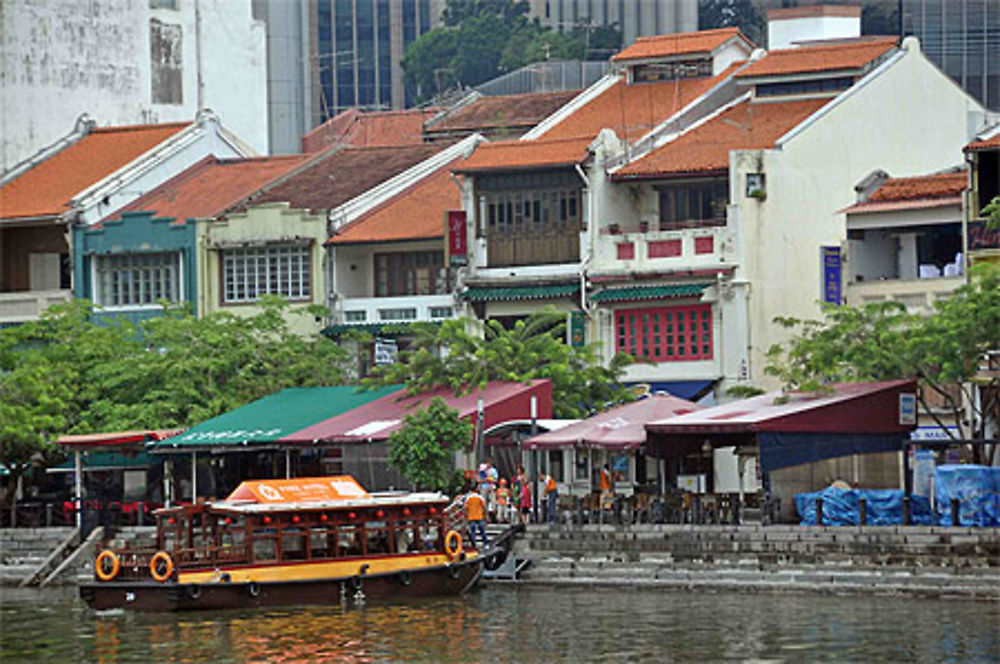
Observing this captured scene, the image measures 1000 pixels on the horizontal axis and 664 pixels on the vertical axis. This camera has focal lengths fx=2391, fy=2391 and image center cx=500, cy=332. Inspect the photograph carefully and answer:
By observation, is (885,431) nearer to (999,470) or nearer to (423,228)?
(999,470)

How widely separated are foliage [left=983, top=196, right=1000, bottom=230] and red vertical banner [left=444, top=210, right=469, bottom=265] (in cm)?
1509

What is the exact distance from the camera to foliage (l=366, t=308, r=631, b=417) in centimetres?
5125

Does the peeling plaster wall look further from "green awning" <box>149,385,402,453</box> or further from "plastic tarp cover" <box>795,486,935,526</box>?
"plastic tarp cover" <box>795,486,935,526</box>

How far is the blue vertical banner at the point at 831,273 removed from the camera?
51344mm

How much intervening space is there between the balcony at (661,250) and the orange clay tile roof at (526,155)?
2036 mm

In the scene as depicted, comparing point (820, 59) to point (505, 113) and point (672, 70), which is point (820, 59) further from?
point (505, 113)

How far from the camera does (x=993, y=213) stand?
146ft

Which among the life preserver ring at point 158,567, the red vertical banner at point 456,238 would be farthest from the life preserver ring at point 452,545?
the red vertical banner at point 456,238

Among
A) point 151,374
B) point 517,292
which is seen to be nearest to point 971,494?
point 517,292

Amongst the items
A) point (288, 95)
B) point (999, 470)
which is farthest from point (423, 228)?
point (288, 95)

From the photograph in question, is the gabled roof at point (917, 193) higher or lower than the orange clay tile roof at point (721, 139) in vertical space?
lower

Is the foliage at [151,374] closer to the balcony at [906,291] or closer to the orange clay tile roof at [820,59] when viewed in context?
the orange clay tile roof at [820,59]

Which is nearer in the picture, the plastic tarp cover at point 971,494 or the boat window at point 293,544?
the plastic tarp cover at point 971,494

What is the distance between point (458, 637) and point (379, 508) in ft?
21.6
